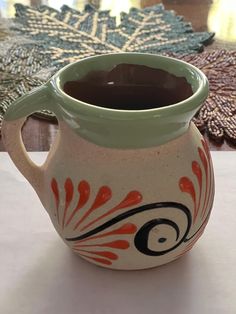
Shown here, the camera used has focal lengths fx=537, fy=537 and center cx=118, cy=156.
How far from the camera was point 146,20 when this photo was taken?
871mm

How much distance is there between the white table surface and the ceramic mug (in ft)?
0.06

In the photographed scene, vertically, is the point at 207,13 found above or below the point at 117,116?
below

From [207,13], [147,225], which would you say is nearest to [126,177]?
[147,225]

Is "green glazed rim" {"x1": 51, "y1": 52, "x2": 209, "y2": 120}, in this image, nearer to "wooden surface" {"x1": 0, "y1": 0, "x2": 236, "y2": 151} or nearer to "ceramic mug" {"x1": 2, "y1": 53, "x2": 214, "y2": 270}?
"ceramic mug" {"x1": 2, "y1": 53, "x2": 214, "y2": 270}

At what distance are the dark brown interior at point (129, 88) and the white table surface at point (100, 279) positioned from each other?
12 cm

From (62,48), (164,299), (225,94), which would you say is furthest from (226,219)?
(62,48)

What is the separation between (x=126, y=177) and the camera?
1.16 ft

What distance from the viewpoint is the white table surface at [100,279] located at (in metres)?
0.37

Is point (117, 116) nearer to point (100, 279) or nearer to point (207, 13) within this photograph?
point (100, 279)

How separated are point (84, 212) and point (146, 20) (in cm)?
57

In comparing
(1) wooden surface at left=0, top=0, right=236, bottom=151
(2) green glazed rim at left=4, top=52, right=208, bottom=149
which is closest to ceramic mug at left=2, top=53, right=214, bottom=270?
(2) green glazed rim at left=4, top=52, right=208, bottom=149

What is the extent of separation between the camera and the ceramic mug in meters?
0.34

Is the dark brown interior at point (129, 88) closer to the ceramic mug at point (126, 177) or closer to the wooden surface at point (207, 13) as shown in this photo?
the ceramic mug at point (126, 177)

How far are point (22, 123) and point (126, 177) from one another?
0.10 metres
